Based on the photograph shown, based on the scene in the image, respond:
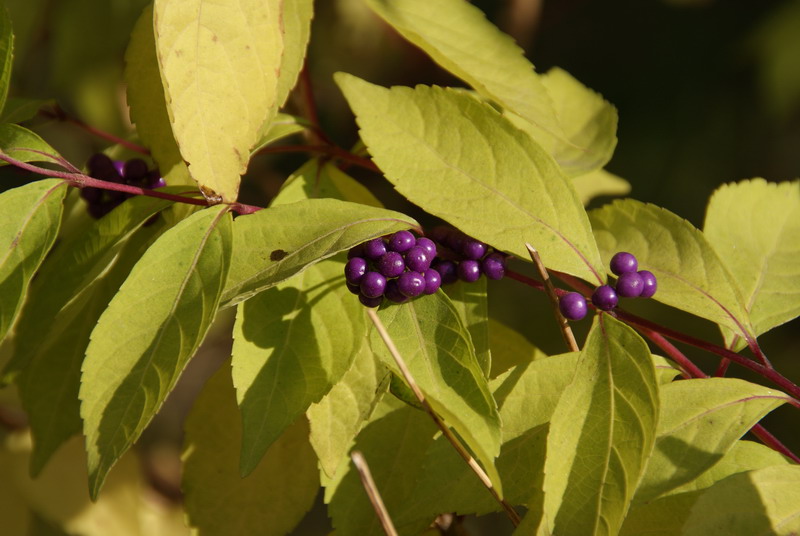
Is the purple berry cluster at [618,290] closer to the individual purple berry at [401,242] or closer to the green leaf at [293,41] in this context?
the individual purple berry at [401,242]

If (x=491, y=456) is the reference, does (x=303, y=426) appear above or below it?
below

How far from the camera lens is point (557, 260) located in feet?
2.47

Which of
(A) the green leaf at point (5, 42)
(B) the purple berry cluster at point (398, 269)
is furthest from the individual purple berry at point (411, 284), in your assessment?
(A) the green leaf at point (5, 42)

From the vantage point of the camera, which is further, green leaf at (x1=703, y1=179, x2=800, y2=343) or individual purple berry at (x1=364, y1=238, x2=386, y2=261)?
green leaf at (x1=703, y1=179, x2=800, y2=343)

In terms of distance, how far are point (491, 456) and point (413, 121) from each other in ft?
1.10

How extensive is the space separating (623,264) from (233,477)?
1.74 feet

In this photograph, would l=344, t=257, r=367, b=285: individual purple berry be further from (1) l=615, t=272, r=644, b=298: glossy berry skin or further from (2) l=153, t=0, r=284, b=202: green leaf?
(1) l=615, t=272, r=644, b=298: glossy berry skin

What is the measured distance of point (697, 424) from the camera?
29.0 inches

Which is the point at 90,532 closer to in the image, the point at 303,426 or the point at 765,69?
the point at 303,426

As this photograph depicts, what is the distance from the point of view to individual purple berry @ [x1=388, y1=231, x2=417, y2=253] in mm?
730

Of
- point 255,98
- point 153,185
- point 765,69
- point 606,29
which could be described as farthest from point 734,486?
point 606,29

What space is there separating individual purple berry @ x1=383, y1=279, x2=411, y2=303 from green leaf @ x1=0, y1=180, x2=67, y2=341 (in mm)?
305

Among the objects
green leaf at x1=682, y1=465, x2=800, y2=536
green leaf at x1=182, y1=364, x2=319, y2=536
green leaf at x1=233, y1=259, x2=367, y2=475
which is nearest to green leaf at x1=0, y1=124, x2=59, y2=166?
green leaf at x1=233, y1=259, x2=367, y2=475

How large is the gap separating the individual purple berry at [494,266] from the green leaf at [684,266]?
0.13m
